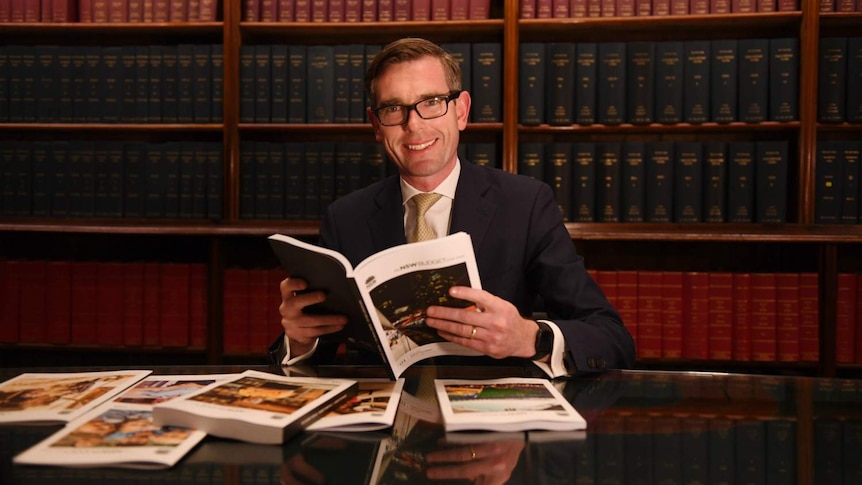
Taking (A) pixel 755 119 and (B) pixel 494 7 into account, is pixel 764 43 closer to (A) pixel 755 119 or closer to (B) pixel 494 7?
(A) pixel 755 119

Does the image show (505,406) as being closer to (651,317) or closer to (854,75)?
(651,317)

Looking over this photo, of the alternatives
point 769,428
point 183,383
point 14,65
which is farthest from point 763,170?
point 14,65

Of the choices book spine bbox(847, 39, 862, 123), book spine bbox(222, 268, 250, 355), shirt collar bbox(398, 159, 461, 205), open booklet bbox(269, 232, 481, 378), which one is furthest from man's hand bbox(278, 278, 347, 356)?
book spine bbox(847, 39, 862, 123)

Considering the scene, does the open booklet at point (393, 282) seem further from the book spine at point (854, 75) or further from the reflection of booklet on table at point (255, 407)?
the book spine at point (854, 75)

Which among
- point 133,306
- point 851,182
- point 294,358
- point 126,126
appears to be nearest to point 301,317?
point 294,358

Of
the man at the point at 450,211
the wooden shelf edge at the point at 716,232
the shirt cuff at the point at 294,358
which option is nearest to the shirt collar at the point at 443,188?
the man at the point at 450,211

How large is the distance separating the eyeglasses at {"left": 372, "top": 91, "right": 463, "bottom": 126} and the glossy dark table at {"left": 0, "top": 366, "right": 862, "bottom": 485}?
2.30 feet

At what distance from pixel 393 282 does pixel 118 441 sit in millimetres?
434

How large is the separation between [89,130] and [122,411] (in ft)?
7.83

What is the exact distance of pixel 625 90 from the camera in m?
2.66

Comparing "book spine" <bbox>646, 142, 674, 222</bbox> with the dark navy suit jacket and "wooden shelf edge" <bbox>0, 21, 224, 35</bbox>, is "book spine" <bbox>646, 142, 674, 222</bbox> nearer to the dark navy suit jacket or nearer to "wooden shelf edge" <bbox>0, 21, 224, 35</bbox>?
the dark navy suit jacket

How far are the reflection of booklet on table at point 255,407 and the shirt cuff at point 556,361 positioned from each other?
0.35 meters

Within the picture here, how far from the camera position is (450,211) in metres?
1.69

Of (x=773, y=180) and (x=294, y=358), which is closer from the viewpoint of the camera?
(x=294, y=358)
